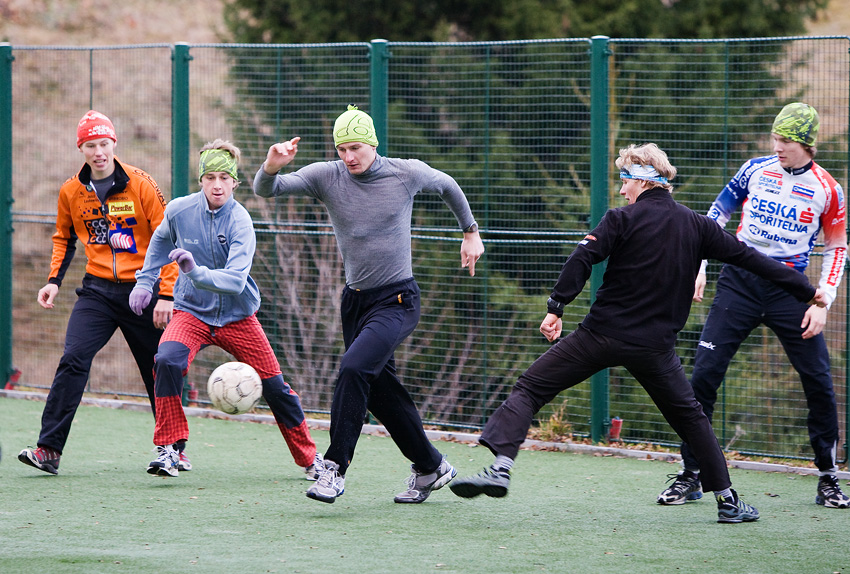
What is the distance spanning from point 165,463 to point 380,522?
4.86 feet

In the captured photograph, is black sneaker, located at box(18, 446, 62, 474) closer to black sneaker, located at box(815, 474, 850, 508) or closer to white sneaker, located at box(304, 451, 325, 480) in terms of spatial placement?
white sneaker, located at box(304, 451, 325, 480)

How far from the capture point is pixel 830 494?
6.25m

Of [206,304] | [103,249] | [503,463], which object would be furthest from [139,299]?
[503,463]

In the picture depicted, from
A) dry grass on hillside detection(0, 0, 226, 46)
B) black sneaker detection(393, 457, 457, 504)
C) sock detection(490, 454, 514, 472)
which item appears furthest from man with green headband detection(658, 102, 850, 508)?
dry grass on hillside detection(0, 0, 226, 46)

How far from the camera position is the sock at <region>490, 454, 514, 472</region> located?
A: 5.29 meters

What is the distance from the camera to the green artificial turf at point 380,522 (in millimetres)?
4809

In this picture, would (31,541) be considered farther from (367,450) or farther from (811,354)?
(811,354)

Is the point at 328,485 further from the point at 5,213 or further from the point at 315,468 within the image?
the point at 5,213

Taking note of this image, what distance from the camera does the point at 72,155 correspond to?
20.4 m

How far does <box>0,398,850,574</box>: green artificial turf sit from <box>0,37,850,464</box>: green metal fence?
4.29ft

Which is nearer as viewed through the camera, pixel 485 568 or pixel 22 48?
pixel 485 568

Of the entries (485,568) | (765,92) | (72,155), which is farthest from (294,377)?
(72,155)

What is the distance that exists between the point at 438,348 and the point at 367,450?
1705 mm

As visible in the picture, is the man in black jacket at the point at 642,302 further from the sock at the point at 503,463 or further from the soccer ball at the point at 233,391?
the soccer ball at the point at 233,391
